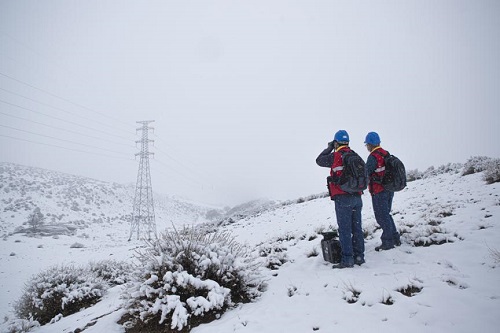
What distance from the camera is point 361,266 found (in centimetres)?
489

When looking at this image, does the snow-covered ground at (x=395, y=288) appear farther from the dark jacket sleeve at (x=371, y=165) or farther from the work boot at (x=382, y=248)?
the dark jacket sleeve at (x=371, y=165)

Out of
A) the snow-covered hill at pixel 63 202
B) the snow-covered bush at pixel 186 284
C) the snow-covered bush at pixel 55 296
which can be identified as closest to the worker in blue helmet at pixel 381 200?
the snow-covered bush at pixel 186 284

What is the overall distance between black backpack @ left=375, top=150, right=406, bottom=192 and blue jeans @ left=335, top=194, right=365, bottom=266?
794mm

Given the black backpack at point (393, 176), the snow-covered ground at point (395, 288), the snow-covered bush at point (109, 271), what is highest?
the black backpack at point (393, 176)

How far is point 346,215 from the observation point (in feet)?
16.5

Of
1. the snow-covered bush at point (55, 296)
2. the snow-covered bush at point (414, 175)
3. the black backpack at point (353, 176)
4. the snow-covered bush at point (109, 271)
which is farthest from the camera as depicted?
the snow-covered bush at point (414, 175)

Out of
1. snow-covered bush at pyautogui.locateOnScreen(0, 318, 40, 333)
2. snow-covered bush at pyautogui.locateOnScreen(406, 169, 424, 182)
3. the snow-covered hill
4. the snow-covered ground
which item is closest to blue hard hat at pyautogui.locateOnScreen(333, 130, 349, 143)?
the snow-covered ground

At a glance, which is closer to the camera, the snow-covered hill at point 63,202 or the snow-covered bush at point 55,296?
the snow-covered bush at point 55,296

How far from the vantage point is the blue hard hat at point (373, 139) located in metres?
5.75

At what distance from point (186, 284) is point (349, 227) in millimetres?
3188

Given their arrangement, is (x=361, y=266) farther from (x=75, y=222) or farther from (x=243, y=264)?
(x=75, y=222)

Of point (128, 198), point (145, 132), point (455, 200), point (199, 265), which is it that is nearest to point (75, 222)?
point (145, 132)

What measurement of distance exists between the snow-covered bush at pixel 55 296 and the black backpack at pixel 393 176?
26.7 feet

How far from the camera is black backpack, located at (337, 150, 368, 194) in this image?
15.9 feet
